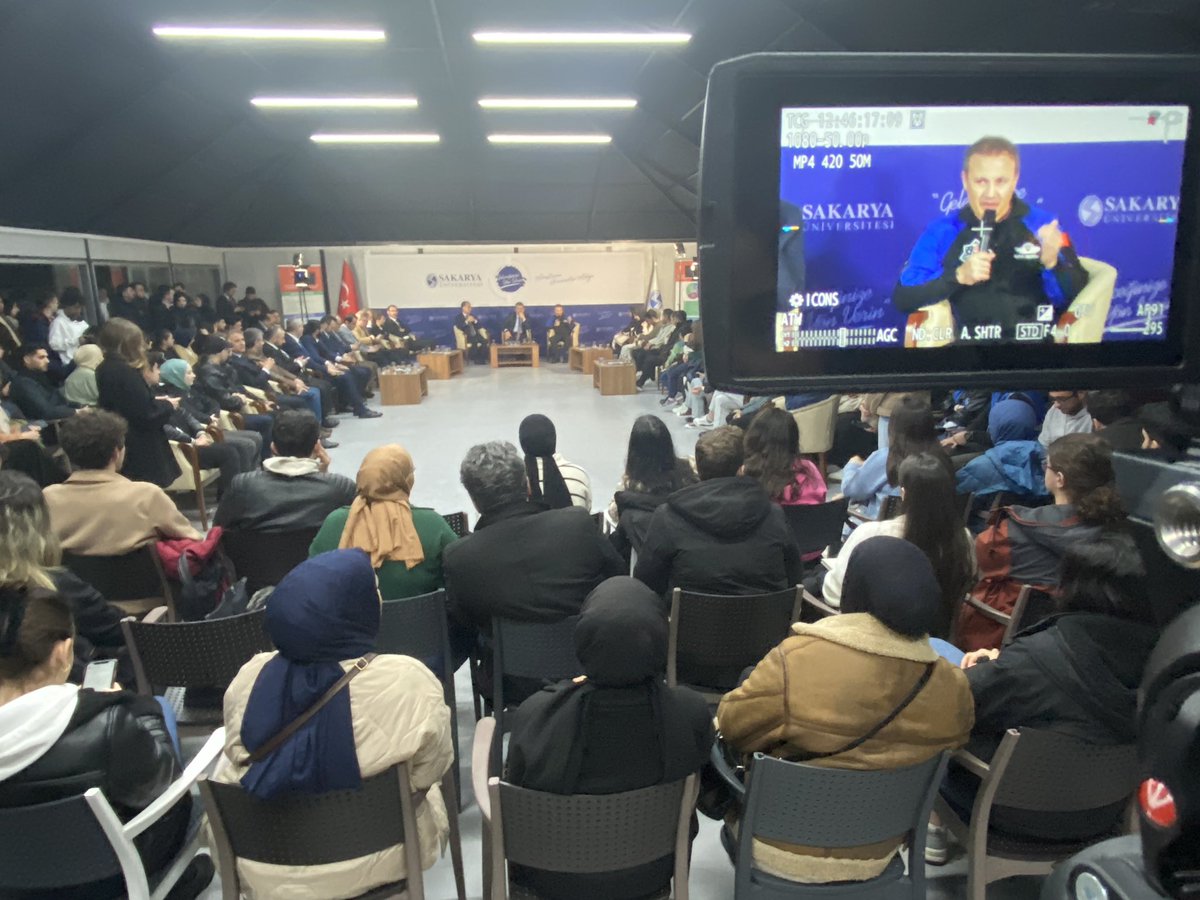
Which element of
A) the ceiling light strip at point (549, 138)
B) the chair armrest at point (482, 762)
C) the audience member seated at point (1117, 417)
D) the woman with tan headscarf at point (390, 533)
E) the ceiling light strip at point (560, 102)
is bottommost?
the chair armrest at point (482, 762)

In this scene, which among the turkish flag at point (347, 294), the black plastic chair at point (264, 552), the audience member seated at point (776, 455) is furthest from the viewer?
the turkish flag at point (347, 294)

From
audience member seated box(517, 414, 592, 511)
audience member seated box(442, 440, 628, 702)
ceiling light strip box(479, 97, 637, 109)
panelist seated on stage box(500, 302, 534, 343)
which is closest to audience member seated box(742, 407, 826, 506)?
audience member seated box(517, 414, 592, 511)

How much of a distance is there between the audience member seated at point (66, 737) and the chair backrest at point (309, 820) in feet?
0.65

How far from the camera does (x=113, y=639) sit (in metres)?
2.27

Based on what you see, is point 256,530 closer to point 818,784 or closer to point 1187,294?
point 818,784

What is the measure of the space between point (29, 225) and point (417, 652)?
767 cm

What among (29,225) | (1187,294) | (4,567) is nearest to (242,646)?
(4,567)

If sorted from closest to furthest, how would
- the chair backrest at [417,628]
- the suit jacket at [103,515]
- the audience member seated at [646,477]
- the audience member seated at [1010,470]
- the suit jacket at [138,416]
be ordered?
the chair backrest at [417,628], the suit jacket at [103,515], the audience member seated at [646,477], the audience member seated at [1010,470], the suit jacket at [138,416]

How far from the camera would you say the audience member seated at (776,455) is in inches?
126

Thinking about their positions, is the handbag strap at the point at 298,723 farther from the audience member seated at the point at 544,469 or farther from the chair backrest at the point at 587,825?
the audience member seated at the point at 544,469

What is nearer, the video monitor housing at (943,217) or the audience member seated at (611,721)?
the video monitor housing at (943,217)

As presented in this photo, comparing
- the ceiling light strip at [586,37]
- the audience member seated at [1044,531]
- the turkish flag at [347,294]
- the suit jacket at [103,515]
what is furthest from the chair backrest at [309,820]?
the turkish flag at [347,294]

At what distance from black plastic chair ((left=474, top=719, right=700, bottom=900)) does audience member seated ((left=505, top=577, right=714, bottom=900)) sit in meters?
0.03

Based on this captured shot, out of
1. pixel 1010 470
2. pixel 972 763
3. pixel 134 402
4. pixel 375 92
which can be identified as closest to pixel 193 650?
pixel 972 763
